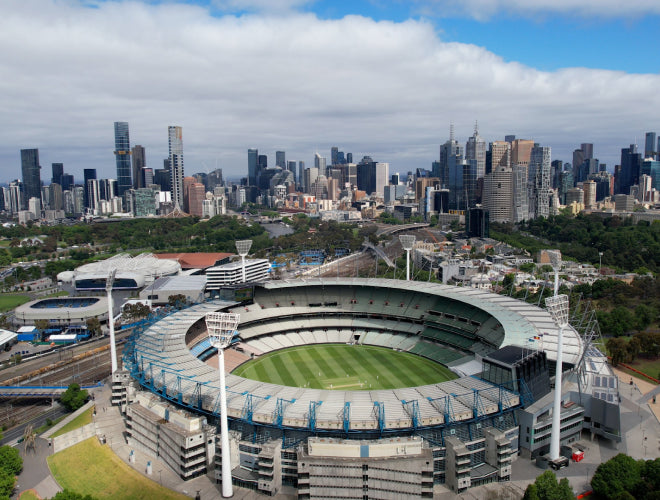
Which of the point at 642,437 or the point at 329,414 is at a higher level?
the point at 329,414

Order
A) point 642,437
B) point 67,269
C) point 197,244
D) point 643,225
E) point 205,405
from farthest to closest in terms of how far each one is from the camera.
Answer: point 197,244, point 643,225, point 67,269, point 642,437, point 205,405

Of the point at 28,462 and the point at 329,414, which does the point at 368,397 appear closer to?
the point at 329,414

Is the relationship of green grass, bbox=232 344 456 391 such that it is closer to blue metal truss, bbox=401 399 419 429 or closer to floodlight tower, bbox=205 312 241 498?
blue metal truss, bbox=401 399 419 429

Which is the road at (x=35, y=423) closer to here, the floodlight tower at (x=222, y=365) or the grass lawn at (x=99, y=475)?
the grass lawn at (x=99, y=475)

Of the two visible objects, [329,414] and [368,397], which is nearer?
[329,414]

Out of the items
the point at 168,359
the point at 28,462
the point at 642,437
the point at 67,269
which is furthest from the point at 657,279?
the point at 67,269

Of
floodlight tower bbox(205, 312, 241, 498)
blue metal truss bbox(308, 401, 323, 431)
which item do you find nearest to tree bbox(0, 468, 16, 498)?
floodlight tower bbox(205, 312, 241, 498)

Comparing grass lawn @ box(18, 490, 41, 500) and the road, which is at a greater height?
grass lawn @ box(18, 490, 41, 500)

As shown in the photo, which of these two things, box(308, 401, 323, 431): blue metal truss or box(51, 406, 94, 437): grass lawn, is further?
box(51, 406, 94, 437): grass lawn

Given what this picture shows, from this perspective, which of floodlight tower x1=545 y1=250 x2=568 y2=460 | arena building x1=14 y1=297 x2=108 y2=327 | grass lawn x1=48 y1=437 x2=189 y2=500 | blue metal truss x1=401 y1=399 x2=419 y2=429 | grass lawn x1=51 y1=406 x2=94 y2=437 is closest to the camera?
blue metal truss x1=401 y1=399 x2=419 y2=429
